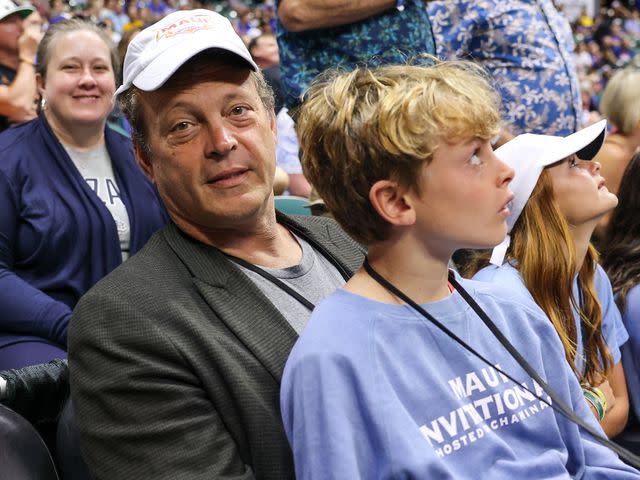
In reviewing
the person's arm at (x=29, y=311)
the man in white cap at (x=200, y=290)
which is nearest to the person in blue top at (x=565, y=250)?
the man in white cap at (x=200, y=290)

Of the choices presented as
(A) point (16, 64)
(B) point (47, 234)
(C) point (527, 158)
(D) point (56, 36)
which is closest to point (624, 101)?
(C) point (527, 158)

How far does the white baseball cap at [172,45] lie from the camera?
5.74ft

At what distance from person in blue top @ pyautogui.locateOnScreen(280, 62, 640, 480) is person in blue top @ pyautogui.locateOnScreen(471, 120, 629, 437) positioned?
655 mm

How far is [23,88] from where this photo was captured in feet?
12.3

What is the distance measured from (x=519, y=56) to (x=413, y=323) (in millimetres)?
1837

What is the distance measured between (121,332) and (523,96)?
1.90 metres

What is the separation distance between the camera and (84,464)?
172 centimetres

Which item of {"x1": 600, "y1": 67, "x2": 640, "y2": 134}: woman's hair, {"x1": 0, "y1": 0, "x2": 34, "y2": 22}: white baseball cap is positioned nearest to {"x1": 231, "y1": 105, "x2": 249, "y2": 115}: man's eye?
{"x1": 0, "y1": 0, "x2": 34, "y2": 22}: white baseball cap

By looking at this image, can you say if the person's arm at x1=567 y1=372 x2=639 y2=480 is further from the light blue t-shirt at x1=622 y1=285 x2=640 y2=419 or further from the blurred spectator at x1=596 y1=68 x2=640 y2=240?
the blurred spectator at x1=596 y1=68 x2=640 y2=240

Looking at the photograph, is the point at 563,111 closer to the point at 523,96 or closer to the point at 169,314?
the point at 523,96

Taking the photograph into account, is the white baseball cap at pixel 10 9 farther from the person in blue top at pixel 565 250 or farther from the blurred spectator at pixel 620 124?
the blurred spectator at pixel 620 124

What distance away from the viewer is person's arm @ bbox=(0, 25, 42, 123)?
3.70m

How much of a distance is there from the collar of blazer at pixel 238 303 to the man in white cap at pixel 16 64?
2.18 metres

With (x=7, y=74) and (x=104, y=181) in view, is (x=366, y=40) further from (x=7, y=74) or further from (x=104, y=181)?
(x=7, y=74)
